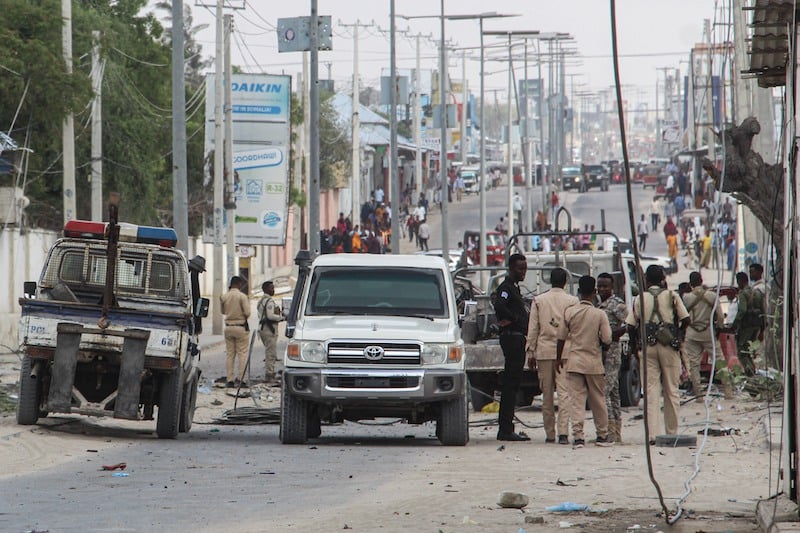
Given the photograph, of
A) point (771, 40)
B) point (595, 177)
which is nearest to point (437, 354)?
point (771, 40)

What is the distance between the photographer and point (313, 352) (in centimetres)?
1413

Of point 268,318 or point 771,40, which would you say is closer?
point 771,40

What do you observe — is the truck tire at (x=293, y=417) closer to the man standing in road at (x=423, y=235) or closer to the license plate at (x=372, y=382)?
the license plate at (x=372, y=382)

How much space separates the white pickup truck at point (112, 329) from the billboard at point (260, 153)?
23.3 m

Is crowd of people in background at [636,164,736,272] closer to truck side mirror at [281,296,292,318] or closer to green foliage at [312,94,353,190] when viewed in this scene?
green foliage at [312,94,353,190]

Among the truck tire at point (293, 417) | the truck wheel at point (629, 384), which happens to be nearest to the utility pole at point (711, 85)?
the truck wheel at point (629, 384)

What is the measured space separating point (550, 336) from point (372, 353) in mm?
1906

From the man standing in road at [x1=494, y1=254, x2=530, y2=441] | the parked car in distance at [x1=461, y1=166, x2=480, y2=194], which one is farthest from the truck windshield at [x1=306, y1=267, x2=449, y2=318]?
the parked car in distance at [x1=461, y1=166, x2=480, y2=194]

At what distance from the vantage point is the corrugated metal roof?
874 cm

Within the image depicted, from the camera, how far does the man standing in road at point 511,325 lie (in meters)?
14.9

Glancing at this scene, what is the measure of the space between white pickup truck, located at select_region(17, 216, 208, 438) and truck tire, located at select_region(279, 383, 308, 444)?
1.31 meters

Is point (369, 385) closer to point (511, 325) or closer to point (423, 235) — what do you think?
point (511, 325)

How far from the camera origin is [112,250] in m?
15.0

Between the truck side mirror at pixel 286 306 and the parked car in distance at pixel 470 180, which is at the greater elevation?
the parked car in distance at pixel 470 180
